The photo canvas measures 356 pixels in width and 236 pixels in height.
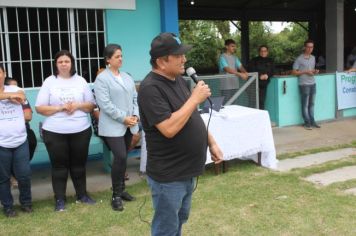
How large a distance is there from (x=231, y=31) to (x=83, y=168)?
23562mm

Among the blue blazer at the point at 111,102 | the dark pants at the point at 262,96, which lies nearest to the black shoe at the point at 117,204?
the blue blazer at the point at 111,102

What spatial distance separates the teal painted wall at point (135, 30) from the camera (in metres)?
6.79

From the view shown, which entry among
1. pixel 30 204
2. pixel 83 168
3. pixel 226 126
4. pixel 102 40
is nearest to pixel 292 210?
pixel 226 126

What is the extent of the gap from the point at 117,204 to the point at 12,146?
117 centimetres

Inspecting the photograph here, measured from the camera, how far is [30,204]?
15.0 feet

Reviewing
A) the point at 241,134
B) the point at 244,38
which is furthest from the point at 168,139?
the point at 244,38

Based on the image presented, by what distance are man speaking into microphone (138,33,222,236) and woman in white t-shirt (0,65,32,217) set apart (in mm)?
2113

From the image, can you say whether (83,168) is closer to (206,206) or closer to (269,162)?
(206,206)

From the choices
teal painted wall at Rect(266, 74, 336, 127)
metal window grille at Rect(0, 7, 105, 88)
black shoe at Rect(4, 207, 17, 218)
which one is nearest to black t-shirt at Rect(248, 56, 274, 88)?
teal painted wall at Rect(266, 74, 336, 127)

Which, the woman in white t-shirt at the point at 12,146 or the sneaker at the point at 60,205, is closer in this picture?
the woman in white t-shirt at the point at 12,146

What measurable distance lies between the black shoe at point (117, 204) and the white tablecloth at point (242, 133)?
4.68ft

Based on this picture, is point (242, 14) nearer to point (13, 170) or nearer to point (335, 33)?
point (335, 33)

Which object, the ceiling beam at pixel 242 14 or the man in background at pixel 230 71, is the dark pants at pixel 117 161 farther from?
the ceiling beam at pixel 242 14

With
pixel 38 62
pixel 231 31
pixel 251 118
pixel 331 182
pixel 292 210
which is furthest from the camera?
pixel 231 31
